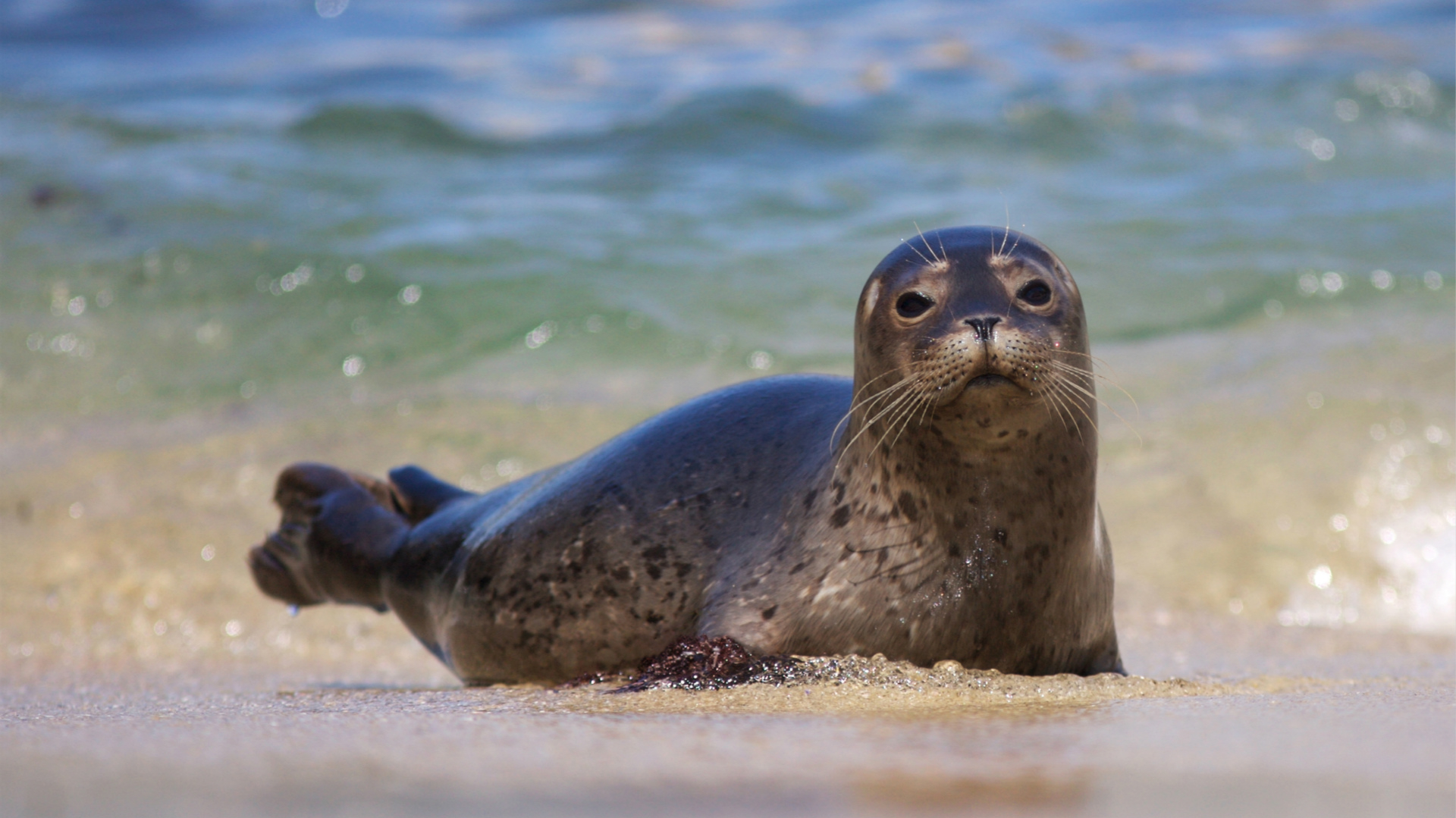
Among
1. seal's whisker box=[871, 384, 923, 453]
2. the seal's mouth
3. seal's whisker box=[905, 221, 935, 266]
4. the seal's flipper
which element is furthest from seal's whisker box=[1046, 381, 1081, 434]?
the seal's flipper

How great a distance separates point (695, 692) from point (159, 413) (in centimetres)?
501

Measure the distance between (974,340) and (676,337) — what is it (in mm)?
5194

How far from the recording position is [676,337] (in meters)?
8.02

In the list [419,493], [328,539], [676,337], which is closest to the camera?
[328,539]

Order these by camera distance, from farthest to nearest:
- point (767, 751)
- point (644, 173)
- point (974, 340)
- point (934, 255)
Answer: point (644, 173) < point (934, 255) < point (974, 340) < point (767, 751)

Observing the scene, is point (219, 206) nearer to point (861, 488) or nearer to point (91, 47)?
point (91, 47)

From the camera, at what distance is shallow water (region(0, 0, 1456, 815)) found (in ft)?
7.44

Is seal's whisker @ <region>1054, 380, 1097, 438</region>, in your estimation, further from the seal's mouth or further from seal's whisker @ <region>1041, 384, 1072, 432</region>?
Answer: the seal's mouth

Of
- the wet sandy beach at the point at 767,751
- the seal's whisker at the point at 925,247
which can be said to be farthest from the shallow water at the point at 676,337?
the seal's whisker at the point at 925,247

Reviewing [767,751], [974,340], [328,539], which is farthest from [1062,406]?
[328,539]

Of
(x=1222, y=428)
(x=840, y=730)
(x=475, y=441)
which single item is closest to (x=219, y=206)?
(x=475, y=441)

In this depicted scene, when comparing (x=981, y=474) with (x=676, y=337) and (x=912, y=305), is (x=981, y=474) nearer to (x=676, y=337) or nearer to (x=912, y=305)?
(x=912, y=305)

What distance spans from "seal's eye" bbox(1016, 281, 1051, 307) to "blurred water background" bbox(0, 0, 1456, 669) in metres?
1.90

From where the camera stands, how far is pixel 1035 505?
3.12 m
